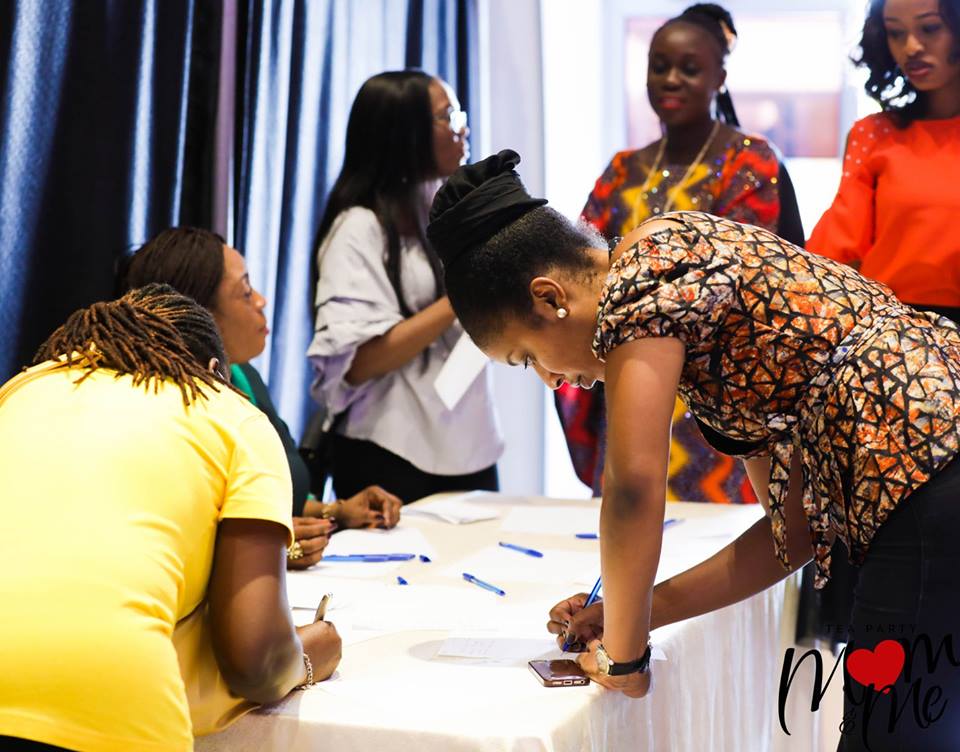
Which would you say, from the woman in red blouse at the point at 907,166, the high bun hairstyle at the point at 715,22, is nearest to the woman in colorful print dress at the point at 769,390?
the woman in red blouse at the point at 907,166

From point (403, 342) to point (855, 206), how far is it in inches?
42.8

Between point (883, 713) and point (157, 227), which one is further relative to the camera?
point (157, 227)

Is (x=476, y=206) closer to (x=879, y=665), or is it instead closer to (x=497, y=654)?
(x=497, y=654)

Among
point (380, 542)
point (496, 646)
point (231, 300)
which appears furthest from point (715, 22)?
point (496, 646)

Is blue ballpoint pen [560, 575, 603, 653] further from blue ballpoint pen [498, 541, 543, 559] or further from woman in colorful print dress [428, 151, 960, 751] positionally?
blue ballpoint pen [498, 541, 543, 559]

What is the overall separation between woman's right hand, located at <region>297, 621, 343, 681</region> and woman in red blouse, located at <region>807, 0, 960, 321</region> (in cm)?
166

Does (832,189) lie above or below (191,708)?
above

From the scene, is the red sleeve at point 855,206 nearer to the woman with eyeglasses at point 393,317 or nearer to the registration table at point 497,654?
the registration table at point 497,654

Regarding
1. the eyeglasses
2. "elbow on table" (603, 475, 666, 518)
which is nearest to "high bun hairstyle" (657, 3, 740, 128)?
the eyeglasses

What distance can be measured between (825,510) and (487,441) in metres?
1.69

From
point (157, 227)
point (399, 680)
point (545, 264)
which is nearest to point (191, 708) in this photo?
point (399, 680)

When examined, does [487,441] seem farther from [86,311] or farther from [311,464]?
[86,311]

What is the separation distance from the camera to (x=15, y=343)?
241cm

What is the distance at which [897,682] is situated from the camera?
4.11 ft
